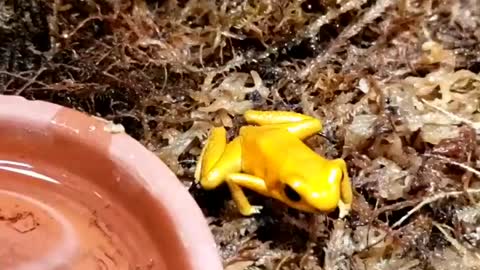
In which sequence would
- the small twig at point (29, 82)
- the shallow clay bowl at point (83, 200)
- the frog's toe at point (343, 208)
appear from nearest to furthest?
the shallow clay bowl at point (83, 200)
the frog's toe at point (343, 208)
the small twig at point (29, 82)

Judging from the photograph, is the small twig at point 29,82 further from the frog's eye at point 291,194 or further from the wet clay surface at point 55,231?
the frog's eye at point 291,194

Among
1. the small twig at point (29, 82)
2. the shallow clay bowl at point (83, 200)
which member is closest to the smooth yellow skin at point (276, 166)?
the shallow clay bowl at point (83, 200)

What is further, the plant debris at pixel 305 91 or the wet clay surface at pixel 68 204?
the plant debris at pixel 305 91

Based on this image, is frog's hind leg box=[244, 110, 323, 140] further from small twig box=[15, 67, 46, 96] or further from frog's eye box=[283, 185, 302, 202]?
small twig box=[15, 67, 46, 96]

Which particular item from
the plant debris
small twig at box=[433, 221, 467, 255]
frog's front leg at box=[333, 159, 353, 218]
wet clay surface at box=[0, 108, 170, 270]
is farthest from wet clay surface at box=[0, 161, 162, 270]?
small twig at box=[433, 221, 467, 255]

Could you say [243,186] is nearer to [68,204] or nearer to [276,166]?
[276,166]

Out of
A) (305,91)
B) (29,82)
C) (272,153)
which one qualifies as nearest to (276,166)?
(272,153)
